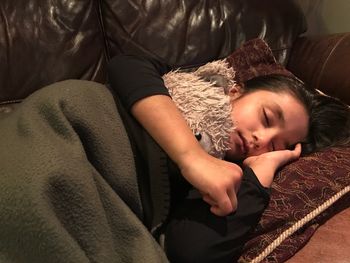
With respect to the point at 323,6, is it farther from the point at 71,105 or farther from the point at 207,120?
the point at 71,105

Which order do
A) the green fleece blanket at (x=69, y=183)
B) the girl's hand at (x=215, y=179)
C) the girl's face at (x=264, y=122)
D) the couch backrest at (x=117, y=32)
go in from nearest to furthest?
the green fleece blanket at (x=69, y=183) → the girl's hand at (x=215, y=179) → the girl's face at (x=264, y=122) → the couch backrest at (x=117, y=32)

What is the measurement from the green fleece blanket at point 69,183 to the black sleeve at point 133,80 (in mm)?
42

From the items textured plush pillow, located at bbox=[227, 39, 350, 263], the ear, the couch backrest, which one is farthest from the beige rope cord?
the couch backrest

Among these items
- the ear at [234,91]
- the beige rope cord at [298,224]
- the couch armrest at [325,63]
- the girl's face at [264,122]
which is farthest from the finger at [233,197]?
the couch armrest at [325,63]

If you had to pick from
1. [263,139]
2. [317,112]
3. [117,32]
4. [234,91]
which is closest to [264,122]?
[263,139]

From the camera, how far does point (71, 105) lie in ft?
2.80

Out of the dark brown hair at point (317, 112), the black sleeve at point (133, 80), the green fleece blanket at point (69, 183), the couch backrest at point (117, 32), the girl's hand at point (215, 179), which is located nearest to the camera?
the green fleece blanket at point (69, 183)

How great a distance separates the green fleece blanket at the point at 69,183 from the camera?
664 mm

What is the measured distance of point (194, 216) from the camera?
865 mm

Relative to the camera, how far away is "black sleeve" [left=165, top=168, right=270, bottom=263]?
82 cm

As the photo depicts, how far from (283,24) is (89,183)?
47.3 inches

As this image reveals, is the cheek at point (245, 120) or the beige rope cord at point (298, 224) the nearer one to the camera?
the beige rope cord at point (298, 224)

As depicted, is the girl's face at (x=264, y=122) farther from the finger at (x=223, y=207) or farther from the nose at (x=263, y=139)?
the finger at (x=223, y=207)

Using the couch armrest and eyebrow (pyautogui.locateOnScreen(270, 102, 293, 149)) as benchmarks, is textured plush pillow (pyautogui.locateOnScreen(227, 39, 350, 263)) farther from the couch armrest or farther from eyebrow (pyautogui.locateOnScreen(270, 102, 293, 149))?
the couch armrest
